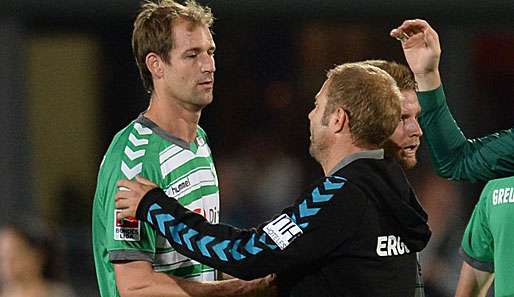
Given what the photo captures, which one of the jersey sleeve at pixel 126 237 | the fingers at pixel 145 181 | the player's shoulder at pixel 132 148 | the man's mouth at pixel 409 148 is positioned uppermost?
the player's shoulder at pixel 132 148

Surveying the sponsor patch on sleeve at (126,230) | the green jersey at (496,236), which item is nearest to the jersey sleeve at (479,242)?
the green jersey at (496,236)

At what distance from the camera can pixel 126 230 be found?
269cm

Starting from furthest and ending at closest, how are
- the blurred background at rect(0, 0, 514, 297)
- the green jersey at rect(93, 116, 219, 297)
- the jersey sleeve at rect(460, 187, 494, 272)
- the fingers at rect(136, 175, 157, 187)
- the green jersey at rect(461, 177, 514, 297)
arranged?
1. the blurred background at rect(0, 0, 514, 297)
2. the jersey sleeve at rect(460, 187, 494, 272)
3. the green jersey at rect(461, 177, 514, 297)
4. the green jersey at rect(93, 116, 219, 297)
5. the fingers at rect(136, 175, 157, 187)

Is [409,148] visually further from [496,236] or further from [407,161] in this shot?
[496,236]

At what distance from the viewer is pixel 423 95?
3.07 m

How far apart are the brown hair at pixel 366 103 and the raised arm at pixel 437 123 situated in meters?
0.45

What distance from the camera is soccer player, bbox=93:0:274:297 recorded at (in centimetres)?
271

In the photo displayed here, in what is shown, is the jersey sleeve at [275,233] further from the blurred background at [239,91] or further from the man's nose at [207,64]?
the blurred background at [239,91]

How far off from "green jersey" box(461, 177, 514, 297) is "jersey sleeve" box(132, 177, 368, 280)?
0.81m

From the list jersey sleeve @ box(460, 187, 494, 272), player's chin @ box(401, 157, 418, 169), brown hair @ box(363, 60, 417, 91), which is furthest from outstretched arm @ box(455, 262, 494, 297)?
brown hair @ box(363, 60, 417, 91)

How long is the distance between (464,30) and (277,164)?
3.59 feet

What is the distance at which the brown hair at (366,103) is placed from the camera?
2.54 m

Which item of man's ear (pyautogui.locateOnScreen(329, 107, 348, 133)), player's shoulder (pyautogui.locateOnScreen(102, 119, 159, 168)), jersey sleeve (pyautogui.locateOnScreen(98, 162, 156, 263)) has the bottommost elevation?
jersey sleeve (pyautogui.locateOnScreen(98, 162, 156, 263))

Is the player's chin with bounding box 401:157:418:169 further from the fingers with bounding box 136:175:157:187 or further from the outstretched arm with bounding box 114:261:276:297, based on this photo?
the fingers with bounding box 136:175:157:187
